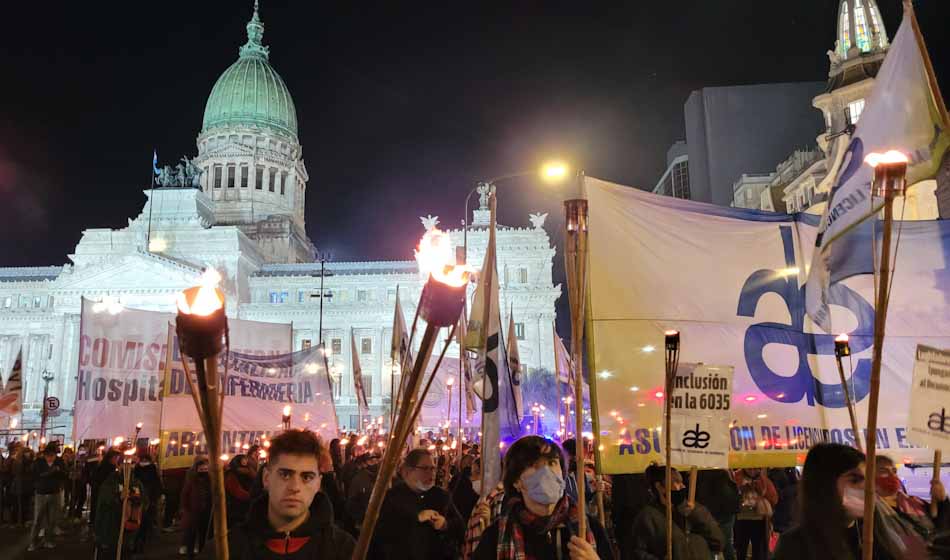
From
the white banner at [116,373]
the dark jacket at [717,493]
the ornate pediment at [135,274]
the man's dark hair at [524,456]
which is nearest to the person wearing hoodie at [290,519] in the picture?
the man's dark hair at [524,456]

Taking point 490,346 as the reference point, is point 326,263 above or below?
above

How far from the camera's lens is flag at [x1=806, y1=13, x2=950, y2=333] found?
4.78 meters

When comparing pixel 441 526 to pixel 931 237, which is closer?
pixel 441 526

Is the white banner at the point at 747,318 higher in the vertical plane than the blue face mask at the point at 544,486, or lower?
higher

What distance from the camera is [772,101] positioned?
5844 centimetres

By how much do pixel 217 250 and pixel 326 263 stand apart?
10.6m

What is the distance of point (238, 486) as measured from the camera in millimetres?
9078

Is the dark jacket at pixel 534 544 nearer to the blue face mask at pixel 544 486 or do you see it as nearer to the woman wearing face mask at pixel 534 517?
the woman wearing face mask at pixel 534 517

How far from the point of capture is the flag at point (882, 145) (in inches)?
188

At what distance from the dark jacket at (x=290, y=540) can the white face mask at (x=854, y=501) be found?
2.44 meters

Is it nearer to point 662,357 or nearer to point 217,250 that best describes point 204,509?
point 662,357

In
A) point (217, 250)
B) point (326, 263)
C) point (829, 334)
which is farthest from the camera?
point (326, 263)

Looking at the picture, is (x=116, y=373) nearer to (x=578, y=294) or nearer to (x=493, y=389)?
(x=493, y=389)

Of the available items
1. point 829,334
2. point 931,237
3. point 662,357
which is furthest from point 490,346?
point 931,237
